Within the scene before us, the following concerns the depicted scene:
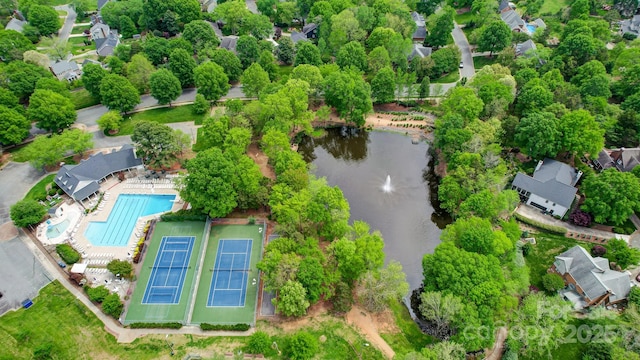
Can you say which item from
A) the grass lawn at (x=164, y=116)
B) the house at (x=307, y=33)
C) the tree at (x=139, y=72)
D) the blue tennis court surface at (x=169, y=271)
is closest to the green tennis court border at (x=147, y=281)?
the blue tennis court surface at (x=169, y=271)

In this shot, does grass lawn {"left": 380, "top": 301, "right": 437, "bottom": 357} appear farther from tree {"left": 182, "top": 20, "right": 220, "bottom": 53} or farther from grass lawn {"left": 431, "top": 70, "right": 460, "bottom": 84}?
tree {"left": 182, "top": 20, "right": 220, "bottom": 53}

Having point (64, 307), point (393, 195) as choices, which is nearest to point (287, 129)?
point (393, 195)

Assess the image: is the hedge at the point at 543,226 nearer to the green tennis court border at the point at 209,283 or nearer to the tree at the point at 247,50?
the green tennis court border at the point at 209,283

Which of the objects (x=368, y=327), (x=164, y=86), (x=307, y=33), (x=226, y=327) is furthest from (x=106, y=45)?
(x=368, y=327)

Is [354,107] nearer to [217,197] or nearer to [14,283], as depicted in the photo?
[217,197]

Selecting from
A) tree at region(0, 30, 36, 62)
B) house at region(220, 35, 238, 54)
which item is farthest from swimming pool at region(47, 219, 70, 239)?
tree at region(0, 30, 36, 62)
